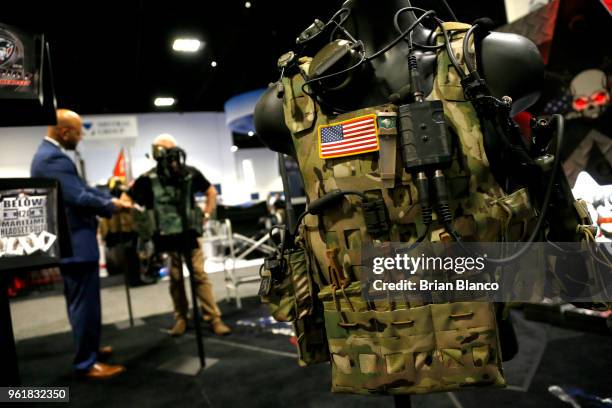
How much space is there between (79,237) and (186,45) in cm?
392

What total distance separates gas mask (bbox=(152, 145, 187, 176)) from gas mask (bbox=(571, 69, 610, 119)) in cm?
276

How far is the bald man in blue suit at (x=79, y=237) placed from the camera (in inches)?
108

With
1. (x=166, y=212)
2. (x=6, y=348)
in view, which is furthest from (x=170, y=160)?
(x=6, y=348)

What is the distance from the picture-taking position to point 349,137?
98 centimetres

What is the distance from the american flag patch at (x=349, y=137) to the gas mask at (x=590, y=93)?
2.33 meters

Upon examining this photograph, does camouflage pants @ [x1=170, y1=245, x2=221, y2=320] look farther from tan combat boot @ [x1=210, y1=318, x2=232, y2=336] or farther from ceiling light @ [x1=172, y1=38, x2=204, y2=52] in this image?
ceiling light @ [x1=172, y1=38, x2=204, y2=52]

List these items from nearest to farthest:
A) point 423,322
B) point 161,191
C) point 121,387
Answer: point 423,322 < point 121,387 < point 161,191

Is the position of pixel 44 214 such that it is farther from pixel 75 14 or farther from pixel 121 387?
pixel 75 14

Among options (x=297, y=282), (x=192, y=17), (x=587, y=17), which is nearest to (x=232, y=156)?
(x=192, y=17)

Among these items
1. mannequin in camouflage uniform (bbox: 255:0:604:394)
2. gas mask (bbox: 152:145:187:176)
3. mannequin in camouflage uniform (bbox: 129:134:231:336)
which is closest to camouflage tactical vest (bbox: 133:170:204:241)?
mannequin in camouflage uniform (bbox: 129:134:231:336)

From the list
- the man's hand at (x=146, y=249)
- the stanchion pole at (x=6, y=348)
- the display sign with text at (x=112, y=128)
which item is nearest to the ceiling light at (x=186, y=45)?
the display sign with text at (x=112, y=128)

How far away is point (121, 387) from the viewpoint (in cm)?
275

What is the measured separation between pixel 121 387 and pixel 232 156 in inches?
313

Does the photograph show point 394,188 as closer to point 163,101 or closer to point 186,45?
point 186,45
